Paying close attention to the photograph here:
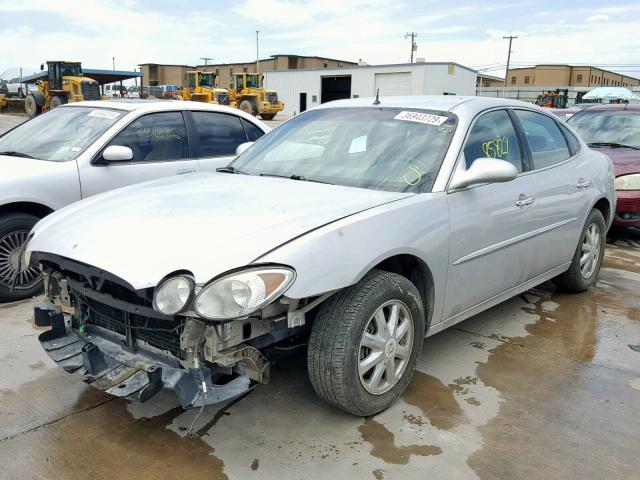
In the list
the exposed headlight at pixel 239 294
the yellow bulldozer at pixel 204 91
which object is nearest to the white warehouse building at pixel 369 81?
the yellow bulldozer at pixel 204 91

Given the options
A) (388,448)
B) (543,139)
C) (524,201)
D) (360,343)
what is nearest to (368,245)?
(360,343)

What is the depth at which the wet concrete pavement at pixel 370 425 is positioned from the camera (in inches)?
103

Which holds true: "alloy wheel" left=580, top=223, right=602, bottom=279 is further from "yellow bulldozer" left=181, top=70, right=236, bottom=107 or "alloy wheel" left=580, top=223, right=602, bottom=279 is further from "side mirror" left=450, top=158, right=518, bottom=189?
"yellow bulldozer" left=181, top=70, right=236, bottom=107

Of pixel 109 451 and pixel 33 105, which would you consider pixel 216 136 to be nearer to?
pixel 109 451

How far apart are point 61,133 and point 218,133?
145 centimetres

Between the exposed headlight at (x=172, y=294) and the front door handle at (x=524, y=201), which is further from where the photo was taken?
the front door handle at (x=524, y=201)

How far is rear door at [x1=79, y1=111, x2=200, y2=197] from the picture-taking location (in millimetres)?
4930

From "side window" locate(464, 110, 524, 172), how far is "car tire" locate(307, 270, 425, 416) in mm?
1063

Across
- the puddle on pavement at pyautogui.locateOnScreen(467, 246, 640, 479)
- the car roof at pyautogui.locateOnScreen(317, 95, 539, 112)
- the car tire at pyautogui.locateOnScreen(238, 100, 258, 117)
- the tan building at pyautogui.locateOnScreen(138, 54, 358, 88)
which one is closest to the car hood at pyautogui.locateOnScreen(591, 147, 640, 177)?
the puddle on pavement at pyautogui.locateOnScreen(467, 246, 640, 479)

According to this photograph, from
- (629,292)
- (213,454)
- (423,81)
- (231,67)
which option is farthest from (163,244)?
(231,67)

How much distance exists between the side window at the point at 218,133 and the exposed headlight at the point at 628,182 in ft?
14.2

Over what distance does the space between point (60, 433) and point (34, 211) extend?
247 cm

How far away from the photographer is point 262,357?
104 inches

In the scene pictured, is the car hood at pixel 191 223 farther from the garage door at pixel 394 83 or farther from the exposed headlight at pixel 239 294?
the garage door at pixel 394 83
